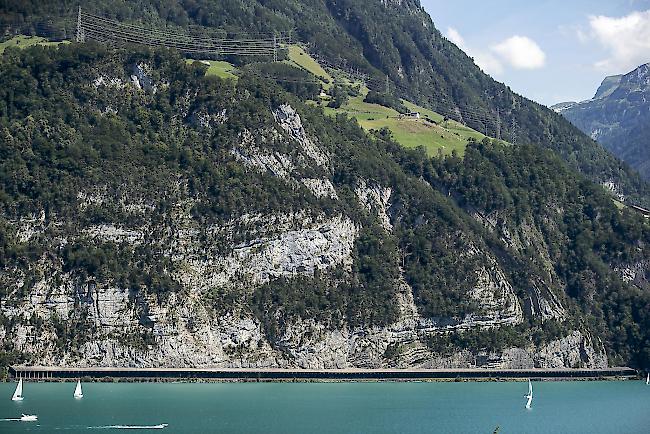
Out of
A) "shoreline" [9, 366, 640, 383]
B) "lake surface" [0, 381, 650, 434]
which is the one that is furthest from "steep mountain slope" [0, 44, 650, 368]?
"lake surface" [0, 381, 650, 434]

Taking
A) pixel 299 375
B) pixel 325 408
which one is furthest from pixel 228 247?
pixel 325 408

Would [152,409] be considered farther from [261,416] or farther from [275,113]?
[275,113]

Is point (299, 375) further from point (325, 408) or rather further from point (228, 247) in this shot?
point (325, 408)

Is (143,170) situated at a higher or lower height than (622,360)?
higher

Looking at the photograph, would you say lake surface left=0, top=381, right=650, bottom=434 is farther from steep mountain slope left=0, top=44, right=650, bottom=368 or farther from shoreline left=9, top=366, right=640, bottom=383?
steep mountain slope left=0, top=44, right=650, bottom=368

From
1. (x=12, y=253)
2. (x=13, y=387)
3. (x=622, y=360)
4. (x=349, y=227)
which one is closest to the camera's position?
(x=13, y=387)

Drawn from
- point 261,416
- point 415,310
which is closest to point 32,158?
point 415,310

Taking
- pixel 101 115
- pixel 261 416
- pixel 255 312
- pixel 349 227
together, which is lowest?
pixel 261 416
